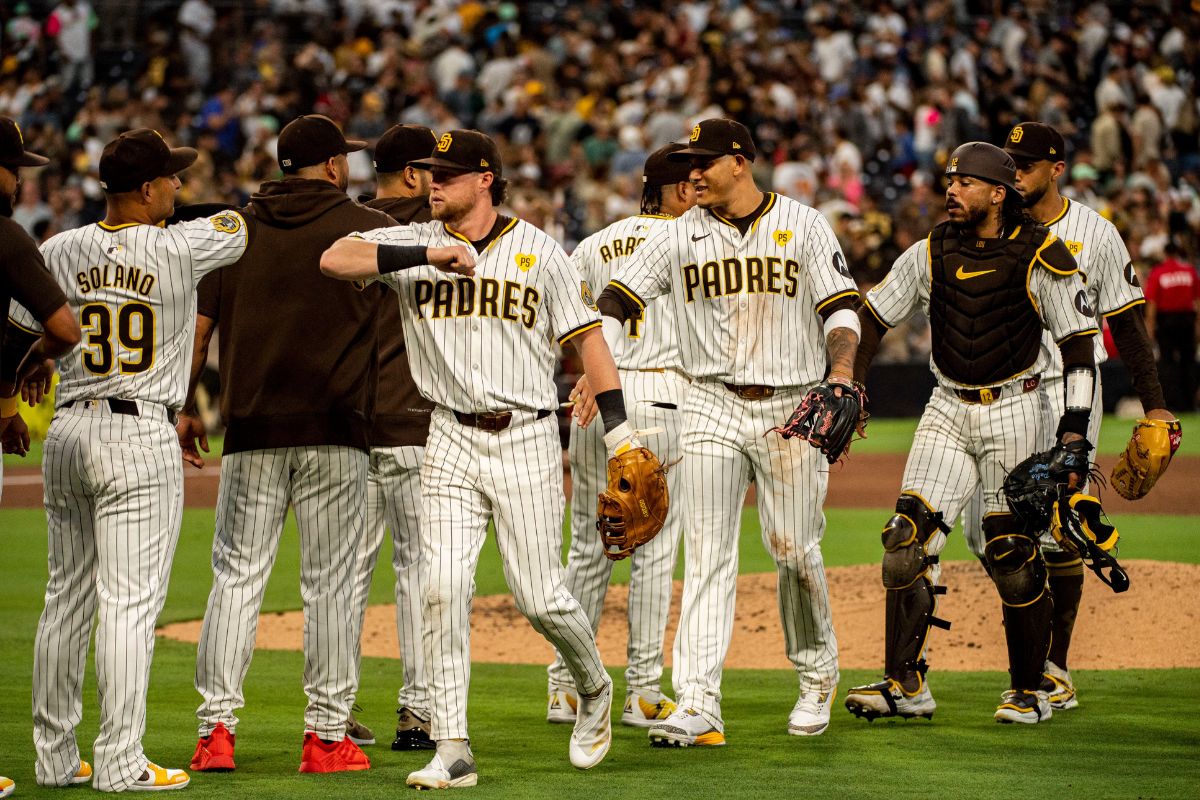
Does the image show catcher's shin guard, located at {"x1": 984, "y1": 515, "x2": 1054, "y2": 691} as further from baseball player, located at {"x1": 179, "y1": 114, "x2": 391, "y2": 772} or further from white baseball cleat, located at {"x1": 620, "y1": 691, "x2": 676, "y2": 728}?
baseball player, located at {"x1": 179, "y1": 114, "x2": 391, "y2": 772}

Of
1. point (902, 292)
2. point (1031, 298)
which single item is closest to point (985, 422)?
point (1031, 298)

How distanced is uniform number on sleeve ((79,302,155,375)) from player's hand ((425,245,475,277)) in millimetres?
1003

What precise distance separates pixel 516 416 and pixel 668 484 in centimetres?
153

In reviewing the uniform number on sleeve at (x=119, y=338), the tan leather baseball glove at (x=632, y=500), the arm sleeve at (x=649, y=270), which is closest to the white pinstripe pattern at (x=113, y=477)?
the uniform number on sleeve at (x=119, y=338)

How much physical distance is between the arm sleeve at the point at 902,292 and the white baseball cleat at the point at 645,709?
6.08 feet

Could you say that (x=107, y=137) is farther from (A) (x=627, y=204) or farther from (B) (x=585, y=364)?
(B) (x=585, y=364)

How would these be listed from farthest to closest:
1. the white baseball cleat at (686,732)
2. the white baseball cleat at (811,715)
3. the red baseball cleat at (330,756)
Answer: the white baseball cleat at (811,715) < the white baseball cleat at (686,732) < the red baseball cleat at (330,756)

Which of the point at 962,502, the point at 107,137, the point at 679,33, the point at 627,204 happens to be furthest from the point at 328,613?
the point at 679,33

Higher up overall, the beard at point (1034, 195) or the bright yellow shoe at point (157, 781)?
the beard at point (1034, 195)

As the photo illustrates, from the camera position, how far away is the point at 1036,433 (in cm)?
707

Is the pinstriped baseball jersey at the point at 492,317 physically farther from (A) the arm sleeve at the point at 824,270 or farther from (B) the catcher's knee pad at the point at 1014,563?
(B) the catcher's knee pad at the point at 1014,563

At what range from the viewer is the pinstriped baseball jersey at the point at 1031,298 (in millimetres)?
6922

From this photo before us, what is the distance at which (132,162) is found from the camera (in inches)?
228

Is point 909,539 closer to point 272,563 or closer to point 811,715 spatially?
point 811,715
